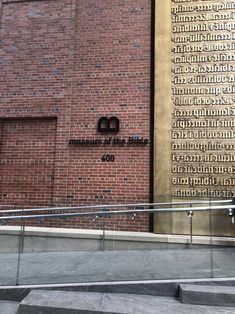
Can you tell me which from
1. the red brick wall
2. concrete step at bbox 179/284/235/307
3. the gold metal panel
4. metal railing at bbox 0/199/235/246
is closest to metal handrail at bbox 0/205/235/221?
metal railing at bbox 0/199/235/246

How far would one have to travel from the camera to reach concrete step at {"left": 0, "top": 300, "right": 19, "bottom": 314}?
147 inches

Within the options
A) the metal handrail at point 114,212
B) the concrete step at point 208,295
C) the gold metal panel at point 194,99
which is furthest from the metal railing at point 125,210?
the concrete step at point 208,295

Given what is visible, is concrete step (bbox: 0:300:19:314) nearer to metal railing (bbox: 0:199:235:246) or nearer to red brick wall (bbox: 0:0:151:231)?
metal railing (bbox: 0:199:235:246)

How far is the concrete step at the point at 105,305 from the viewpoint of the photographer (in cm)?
348

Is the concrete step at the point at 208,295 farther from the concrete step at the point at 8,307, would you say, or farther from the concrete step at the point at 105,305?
the concrete step at the point at 8,307

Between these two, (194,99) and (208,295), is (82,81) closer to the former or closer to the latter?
(194,99)

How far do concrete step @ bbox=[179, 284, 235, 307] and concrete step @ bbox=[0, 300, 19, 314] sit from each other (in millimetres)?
2108

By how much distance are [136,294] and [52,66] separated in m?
5.69

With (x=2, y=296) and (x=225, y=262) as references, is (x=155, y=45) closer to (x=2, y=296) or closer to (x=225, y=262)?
(x=225, y=262)

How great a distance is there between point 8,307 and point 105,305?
1301 millimetres

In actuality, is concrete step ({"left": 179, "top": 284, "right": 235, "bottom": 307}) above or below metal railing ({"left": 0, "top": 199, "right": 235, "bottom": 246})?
below

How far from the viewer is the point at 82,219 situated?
5.44 meters

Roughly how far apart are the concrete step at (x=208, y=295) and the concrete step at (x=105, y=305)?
0.23ft

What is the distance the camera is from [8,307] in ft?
12.7
